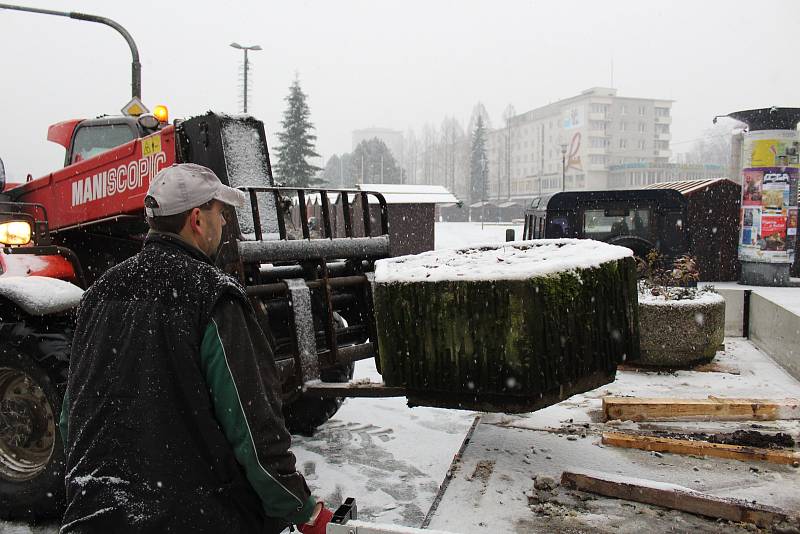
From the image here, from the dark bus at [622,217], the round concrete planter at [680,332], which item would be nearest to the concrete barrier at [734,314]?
the round concrete planter at [680,332]

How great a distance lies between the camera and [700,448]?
13.3 ft

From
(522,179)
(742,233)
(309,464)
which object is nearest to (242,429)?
(309,464)

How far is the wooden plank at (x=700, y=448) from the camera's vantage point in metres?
3.88

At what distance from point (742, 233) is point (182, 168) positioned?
46.6ft

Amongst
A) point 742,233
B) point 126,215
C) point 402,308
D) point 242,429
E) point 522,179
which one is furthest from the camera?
point 522,179

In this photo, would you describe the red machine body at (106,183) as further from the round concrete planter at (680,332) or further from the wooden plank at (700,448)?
the round concrete planter at (680,332)

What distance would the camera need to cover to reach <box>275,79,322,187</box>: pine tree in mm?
43062

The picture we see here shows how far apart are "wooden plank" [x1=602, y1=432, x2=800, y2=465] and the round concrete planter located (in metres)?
2.72

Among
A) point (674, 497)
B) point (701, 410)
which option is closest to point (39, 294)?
point (674, 497)

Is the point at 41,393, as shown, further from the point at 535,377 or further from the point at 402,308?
the point at 535,377

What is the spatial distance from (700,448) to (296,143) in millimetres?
41417

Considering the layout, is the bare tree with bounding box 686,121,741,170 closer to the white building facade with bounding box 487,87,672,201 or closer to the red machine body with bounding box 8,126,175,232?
the white building facade with bounding box 487,87,672,201

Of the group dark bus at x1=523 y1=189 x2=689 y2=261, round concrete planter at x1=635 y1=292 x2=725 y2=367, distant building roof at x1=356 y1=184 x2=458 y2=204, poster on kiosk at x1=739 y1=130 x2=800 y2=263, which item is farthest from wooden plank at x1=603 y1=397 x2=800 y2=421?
distant building roof at x1=356 y1=184 x2=458 y2=204

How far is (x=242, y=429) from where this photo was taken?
6.03ft
